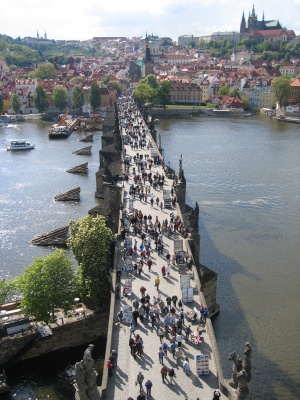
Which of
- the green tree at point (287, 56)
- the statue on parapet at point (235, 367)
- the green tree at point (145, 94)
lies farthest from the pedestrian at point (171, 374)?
the green tree at point (287, 56)

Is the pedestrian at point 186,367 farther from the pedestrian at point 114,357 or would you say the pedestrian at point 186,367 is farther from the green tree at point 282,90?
the green tree at point 282,90

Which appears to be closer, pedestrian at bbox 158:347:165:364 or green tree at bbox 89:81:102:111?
pedestrian at bbox 158:347:165:364

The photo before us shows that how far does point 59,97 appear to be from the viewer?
11400 centimetres

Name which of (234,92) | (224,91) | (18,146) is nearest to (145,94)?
(224,91)

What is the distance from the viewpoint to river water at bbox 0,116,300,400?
24.8m

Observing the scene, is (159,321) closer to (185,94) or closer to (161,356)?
(161,356)

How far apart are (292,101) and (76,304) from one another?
101536 millimetres

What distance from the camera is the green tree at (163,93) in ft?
409

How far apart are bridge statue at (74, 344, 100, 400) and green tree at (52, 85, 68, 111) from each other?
342ft

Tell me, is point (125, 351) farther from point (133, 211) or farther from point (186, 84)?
point (186, 84)

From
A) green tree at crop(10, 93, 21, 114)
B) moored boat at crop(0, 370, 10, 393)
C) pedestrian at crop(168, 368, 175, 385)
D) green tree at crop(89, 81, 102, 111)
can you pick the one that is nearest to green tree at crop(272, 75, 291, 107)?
green tree at crop(89, 81, 102, 111)

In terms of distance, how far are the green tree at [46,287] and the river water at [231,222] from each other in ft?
9.42

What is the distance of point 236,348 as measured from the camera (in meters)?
25.5

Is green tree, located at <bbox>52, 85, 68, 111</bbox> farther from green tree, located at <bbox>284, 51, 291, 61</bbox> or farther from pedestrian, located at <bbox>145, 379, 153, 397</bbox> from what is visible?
green tree, located at <bbox>284, 51, 291, 61</bbox>
